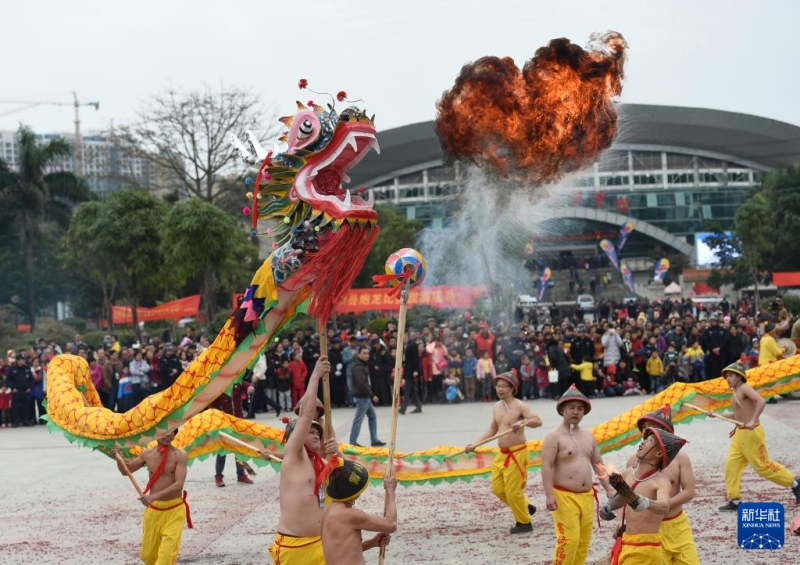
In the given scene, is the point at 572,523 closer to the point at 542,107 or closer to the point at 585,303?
the point at 542,107

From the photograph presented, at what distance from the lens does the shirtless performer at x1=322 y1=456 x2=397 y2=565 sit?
541 centimetres

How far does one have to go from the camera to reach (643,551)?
609 centimetres

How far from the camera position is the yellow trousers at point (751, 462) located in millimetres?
9453

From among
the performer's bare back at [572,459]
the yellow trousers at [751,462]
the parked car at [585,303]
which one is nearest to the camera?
the performer's bare back at [572,459]

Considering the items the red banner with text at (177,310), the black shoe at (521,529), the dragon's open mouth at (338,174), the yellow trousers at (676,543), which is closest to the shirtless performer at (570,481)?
the yellow trousers at (676,543)

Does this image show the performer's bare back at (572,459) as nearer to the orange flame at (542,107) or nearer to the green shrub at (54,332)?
the orange flame at (542,107)

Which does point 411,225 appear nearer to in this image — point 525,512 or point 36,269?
point 36,269

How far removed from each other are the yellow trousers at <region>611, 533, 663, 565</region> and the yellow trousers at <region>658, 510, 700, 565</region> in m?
0.20

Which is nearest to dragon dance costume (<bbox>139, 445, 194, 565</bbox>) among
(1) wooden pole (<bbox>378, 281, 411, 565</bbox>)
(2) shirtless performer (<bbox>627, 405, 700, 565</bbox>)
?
(1) wooden pole (<bbox>378, 281, 411, 565</bbox>)

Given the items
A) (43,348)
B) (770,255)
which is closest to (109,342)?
(43,348)

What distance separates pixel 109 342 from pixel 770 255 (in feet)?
93.1

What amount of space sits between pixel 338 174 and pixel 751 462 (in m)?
4.85

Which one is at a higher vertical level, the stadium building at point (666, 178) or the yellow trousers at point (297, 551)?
the stadium building at point (666, 178)

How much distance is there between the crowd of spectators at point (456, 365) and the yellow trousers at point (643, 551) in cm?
1273
